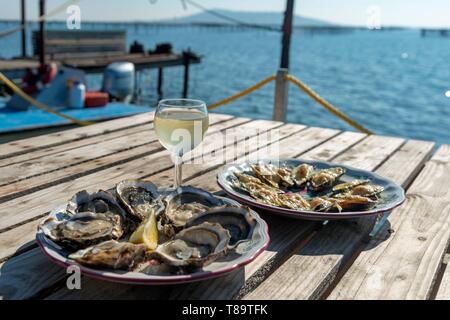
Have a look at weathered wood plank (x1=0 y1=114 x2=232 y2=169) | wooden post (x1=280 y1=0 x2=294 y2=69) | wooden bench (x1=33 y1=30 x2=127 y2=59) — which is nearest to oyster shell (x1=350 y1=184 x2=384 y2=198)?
weathered wood plank (x1=0 y1=114 x2=232 y2=169)

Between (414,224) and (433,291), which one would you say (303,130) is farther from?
(433,291)

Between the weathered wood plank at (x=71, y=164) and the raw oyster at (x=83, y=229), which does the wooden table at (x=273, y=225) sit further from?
the raw oyster at (x=83, y=229)

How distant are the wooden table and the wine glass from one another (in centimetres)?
42

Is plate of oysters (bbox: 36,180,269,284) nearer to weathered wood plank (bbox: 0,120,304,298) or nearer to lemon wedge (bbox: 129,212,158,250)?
lemon wedge (bbox: 129,212,158,250)

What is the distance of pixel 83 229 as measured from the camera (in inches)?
54.1

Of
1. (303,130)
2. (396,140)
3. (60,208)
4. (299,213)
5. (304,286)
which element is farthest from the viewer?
(303,130)

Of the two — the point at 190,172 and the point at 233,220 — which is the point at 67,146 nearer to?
the point at 190,172

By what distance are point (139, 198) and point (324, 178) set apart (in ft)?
2.67

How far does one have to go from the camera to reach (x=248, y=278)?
55.2 inches

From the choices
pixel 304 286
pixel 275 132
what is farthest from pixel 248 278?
pixel 275 132

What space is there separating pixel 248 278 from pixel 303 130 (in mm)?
2441

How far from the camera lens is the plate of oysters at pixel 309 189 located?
175cm

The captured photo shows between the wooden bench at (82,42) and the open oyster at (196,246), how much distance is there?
23108mm
